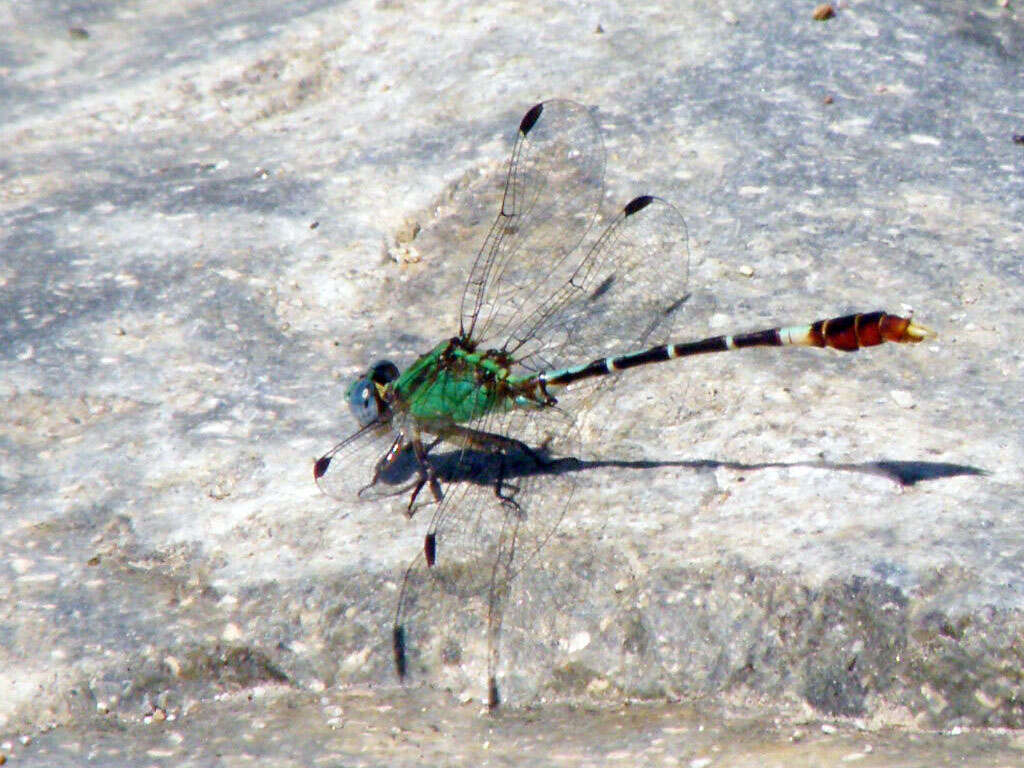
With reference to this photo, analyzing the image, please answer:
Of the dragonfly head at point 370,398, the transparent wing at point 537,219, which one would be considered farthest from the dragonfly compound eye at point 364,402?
the transparent wing at point 537,219

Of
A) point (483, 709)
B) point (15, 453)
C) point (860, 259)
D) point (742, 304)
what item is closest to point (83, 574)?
point (15, 453)

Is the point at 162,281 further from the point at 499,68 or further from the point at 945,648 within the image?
the point at 945,648

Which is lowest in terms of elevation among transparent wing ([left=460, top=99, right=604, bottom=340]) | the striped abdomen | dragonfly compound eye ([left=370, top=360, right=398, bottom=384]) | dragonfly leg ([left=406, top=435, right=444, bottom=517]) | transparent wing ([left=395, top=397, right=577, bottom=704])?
transparent wing ([left=395, top=397, right=577, bottom=704])

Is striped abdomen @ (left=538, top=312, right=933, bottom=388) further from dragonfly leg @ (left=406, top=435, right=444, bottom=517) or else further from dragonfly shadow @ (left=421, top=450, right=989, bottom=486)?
dragonfly leg @ (left=406, top=435, right=444, bottom=517)

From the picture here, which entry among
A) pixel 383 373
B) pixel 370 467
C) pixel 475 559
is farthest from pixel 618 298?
pixel 475 559

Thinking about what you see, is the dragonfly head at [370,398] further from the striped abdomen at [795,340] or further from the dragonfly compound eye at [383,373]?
the striped abdomen at [795,340]

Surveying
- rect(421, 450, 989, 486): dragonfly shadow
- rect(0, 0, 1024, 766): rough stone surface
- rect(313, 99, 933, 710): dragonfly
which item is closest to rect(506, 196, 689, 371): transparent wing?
rect(313, 99, 933, 710): dragonfly

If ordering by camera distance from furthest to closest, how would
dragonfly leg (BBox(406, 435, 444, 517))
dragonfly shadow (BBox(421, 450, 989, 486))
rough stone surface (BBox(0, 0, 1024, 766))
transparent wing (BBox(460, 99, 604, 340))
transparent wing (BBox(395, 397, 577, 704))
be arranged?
transparent wing (BBox(460, 99, 604, 340)), dragonfly leg (BBox(406, 435, 444, 517)), dragonfly shadow (BBox(421, 450, 989, 486)), transparent wing (BBox(395, 397, 577, 704)), rough stone surface (BBox(0, 0, 1024, 766))
